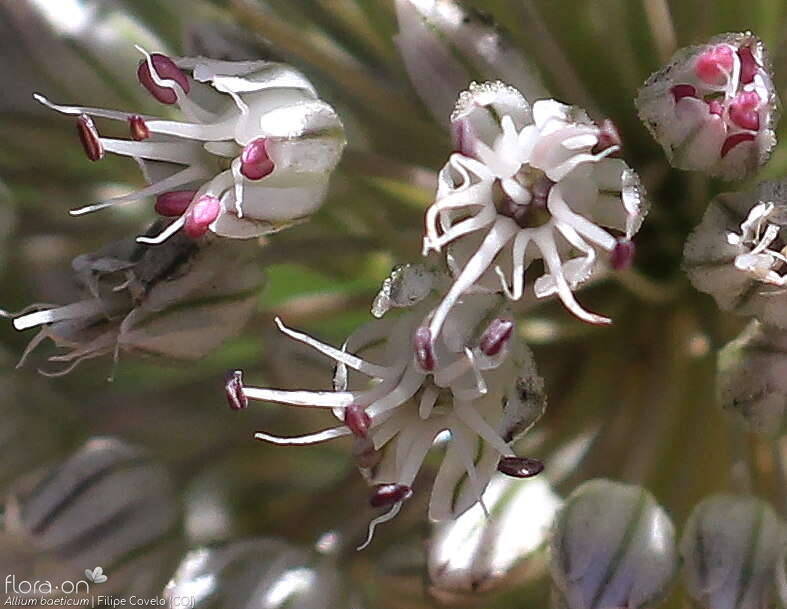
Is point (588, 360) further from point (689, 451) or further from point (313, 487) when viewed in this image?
point (313, 487)

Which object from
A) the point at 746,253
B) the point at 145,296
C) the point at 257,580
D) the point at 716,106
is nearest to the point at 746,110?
the point at 716,106

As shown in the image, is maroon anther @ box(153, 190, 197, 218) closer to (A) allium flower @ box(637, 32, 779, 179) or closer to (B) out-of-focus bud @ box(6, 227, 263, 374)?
(B) out-of-focus bud @ box(6, 227, 263, 374)

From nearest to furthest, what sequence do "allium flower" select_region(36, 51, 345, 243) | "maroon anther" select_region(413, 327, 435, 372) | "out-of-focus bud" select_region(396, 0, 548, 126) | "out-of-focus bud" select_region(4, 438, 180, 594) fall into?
"maroon anther" select_region(413, 327, 435, 372), "allium flower" select_region(36, 51, 345, 243), "out-of-focus bud" select_region(396, 0, 548, 126), "out-of-focus bud" select_region(4, 438, 180, 594)

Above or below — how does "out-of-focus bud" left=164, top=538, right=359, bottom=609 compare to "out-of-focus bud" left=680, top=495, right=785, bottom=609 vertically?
above

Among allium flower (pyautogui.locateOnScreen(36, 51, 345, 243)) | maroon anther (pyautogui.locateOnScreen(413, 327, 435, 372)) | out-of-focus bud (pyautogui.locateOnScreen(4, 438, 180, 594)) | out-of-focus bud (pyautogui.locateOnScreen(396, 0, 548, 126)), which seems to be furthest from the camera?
out-of-focus bud (pyautogui.locateOnScreen(4, 438, 180, 594))

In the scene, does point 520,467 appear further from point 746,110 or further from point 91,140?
point 91,140

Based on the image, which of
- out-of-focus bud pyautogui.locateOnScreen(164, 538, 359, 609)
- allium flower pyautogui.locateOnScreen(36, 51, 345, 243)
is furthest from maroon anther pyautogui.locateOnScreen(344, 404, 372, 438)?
out-of-focus bud pyautogui.locateOnScreen(164, 538, 359, 609)
